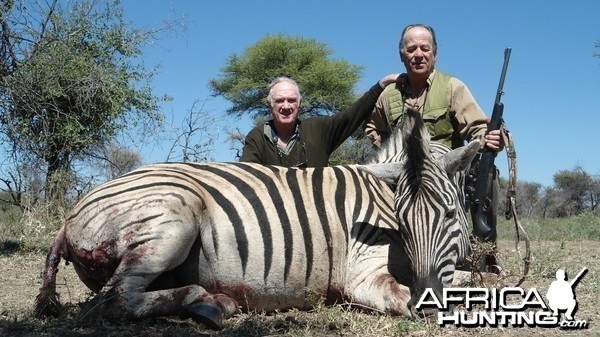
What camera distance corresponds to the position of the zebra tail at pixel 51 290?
350 centimetres

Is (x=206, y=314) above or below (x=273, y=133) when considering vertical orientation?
below

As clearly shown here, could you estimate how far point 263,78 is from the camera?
2317cm

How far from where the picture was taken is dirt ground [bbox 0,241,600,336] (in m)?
3.09

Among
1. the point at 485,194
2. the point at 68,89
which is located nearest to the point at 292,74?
the point at 68,89

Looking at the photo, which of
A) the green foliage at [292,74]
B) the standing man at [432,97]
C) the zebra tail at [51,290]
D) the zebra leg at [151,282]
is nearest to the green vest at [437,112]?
the standing man at [432,97]

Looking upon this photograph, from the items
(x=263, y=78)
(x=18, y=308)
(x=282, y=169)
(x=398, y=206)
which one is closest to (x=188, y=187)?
(x=282, y=169)

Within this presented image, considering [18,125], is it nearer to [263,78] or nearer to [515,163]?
[515,163]

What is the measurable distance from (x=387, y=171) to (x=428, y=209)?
388 mm

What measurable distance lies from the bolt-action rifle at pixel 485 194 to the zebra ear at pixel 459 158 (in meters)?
1.07

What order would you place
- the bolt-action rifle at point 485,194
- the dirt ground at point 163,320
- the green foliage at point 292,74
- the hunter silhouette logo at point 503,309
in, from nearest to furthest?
1. the dirt ground at point 163,320
2. the hunter silhouette logo at point 503,309
3. the bolt-action rifle at point 485,194
4. the green foliage at point 292,74

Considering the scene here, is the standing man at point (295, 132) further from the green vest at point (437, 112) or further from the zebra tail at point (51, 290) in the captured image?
the zebra tail at point (51, 290)

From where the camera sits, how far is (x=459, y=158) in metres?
3.44

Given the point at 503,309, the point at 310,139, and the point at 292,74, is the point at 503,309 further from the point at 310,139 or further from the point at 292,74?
the point at 292,74

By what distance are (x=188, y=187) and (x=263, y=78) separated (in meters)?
19.9
